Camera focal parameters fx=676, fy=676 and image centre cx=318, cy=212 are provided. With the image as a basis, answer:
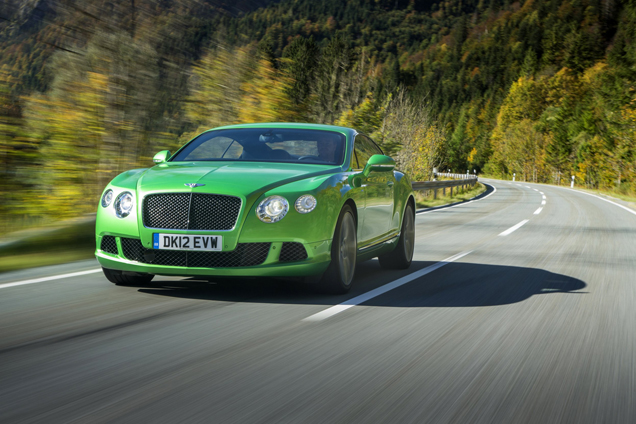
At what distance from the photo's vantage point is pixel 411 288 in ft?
20.9

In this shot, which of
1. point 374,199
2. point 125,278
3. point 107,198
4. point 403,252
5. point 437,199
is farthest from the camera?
point 437,199

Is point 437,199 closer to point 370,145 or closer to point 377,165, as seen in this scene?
point 370,145

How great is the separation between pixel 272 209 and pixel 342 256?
890 millimetres

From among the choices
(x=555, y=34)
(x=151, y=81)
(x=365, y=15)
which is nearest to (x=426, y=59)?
(x=365, y=15)

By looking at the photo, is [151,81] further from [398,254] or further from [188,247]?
[188,247]

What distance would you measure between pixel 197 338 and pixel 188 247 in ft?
3.61

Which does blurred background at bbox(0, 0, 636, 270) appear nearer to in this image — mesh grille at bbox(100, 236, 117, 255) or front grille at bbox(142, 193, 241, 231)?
mesh grille at bbox(100, 236, 117, 255)

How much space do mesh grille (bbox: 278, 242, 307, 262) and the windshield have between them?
1247 mm

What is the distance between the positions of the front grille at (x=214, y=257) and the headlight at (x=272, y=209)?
0.20 m

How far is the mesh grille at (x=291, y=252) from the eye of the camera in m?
5.21

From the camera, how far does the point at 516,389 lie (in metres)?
3.34

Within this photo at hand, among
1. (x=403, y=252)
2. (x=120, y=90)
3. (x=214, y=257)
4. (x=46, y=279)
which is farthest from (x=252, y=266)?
(x=120, y=90)

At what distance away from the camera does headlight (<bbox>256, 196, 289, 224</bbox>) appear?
5176 millimetres

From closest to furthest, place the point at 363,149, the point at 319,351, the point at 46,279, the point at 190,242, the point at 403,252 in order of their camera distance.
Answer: the point at 319,351
the point at 190,242
the point at 46,279
the point at 363,149
the point at 403,252
